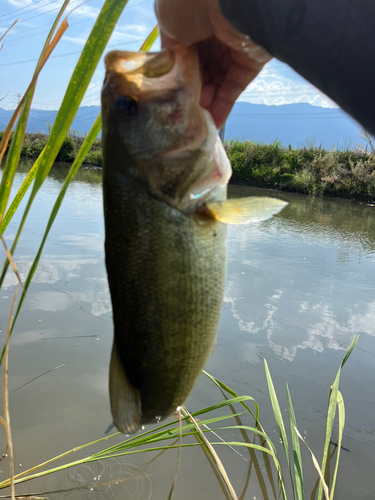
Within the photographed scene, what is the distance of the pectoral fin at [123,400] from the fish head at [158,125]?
464 mm

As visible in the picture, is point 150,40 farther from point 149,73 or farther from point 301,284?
point 301,284

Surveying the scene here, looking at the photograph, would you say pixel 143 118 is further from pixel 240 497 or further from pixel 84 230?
pixel 84 230

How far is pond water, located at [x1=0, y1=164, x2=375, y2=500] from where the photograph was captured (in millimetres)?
2373

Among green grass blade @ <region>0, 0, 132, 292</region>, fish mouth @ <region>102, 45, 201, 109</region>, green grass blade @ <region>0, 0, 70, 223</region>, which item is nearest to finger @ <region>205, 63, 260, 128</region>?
fish mouth @ <region>102, 45, 201, 109</region>

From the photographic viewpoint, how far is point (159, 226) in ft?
3.07

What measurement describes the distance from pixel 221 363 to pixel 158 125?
9.70 ft

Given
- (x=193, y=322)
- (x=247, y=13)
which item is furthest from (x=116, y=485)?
(x=247, y=13)

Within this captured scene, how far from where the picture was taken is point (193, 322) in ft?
3.16

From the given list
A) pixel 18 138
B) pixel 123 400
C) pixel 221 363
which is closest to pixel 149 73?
pixel 18 138

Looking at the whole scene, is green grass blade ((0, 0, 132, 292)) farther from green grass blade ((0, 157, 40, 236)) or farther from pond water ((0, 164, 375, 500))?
pond water ((0, 164, 375, 500))

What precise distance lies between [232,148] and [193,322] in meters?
24.0

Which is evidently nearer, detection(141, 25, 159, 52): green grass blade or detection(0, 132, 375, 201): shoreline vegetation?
detection(141, 25, 159, 52): green grass blade

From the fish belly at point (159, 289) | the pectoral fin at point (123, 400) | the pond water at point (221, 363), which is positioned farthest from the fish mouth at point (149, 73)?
the pond water at point (221, 363)

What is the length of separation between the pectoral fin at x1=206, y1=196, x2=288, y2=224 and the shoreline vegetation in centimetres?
1725
